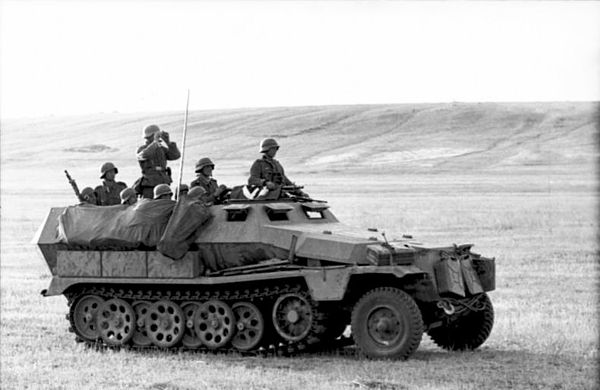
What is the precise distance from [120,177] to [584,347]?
138ft

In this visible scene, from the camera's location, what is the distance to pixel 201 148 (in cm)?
6222

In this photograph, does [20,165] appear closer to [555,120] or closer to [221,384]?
[555,120]

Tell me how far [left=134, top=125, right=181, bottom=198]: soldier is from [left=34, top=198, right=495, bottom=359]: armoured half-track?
1.37 meters

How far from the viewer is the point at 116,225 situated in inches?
688

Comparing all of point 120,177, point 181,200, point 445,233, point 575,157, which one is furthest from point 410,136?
point 181,200

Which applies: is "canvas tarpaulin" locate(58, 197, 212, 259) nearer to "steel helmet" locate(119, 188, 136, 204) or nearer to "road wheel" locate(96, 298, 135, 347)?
"steel helmet" locate(119, 188, 136, 204)

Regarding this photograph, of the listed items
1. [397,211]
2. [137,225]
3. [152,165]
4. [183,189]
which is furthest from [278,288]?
[397,211]

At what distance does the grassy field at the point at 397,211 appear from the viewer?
14664 millimetres

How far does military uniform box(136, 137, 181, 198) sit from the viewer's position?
18358 millimetres

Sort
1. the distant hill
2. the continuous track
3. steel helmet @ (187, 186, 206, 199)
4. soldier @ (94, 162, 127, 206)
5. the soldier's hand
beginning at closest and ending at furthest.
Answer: the continuous track
steel helmet @ (187, 186, 206, 199)
the soldier's hand
soldier @ (94, 162, 127, 206)
the distant hill

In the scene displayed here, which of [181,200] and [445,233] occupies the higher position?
[181,200]

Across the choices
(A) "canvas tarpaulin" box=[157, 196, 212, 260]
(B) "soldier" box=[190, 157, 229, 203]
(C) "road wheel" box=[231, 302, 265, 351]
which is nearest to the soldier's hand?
(B) "soldier" box=[190, 157, 229, 203]

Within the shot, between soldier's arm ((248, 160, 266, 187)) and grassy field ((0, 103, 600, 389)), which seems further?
soldier's arm ((248, 160, 266, 187))

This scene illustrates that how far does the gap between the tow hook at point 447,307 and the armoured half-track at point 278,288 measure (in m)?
0.02
